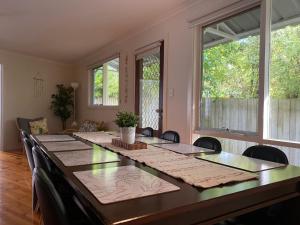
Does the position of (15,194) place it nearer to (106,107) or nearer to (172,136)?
(172,136)

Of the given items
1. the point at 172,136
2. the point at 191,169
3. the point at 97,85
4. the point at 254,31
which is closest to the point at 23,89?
the point at 97,85

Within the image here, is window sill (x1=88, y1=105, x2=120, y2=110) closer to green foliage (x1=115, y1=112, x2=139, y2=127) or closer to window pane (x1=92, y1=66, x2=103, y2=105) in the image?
window pane (x1=92, y1=66, x2=103, y2=105)

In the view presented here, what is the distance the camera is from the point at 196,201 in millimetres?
904

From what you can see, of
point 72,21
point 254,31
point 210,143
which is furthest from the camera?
point 72,21

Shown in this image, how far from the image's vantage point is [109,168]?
135 cm

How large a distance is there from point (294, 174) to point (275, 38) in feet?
5.27

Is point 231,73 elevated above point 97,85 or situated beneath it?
situated beneath

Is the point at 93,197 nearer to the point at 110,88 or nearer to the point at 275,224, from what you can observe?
the point at 275,224

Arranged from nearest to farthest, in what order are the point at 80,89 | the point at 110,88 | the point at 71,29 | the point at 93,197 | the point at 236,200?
the point at 93,197, the point at 236,200, the point at 71,29, the point at 110,88, the point at 80,89

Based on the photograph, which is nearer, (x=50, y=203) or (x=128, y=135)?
(x=50, y=203)

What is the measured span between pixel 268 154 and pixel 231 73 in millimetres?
1405

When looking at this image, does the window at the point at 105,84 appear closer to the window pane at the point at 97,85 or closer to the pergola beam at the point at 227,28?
the window pane at the point at 97,85

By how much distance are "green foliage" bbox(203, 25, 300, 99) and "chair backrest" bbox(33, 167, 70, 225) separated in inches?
85.0

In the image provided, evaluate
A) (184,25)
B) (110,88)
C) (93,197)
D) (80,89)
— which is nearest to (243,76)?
(184,25)
